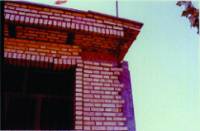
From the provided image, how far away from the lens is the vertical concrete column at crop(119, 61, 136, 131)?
5.32 m

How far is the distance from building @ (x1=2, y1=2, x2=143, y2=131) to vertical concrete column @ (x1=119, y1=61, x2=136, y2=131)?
2 cm

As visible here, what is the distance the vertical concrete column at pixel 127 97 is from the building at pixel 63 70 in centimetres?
2

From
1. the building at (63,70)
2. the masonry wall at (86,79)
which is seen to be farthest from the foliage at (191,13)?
the masonry wall at (86,79)

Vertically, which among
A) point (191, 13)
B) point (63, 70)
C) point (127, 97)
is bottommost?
point (127, 97)

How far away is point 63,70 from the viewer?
17.2 feet

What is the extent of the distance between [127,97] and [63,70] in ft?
4.16

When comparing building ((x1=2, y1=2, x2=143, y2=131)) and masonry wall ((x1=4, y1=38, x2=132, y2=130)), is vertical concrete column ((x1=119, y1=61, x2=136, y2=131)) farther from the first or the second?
masonry wall ((x1=4, y1=38, x2=132, y2=130))

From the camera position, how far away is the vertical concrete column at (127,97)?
532cm

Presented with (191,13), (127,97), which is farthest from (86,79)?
(191,13)

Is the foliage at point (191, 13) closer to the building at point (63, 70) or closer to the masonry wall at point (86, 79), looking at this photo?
the building at point (63, 70)

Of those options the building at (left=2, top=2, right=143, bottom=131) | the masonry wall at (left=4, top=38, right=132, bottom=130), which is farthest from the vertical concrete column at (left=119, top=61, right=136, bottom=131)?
the masonry wall at (left=4, top=38, right=132, bottom=130)

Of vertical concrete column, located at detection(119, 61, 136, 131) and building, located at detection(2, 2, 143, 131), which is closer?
building, located at detection(2, 2, 143, 131)

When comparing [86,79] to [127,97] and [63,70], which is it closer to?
[63,70]

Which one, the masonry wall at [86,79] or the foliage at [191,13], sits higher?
the foliage at [191,13]
